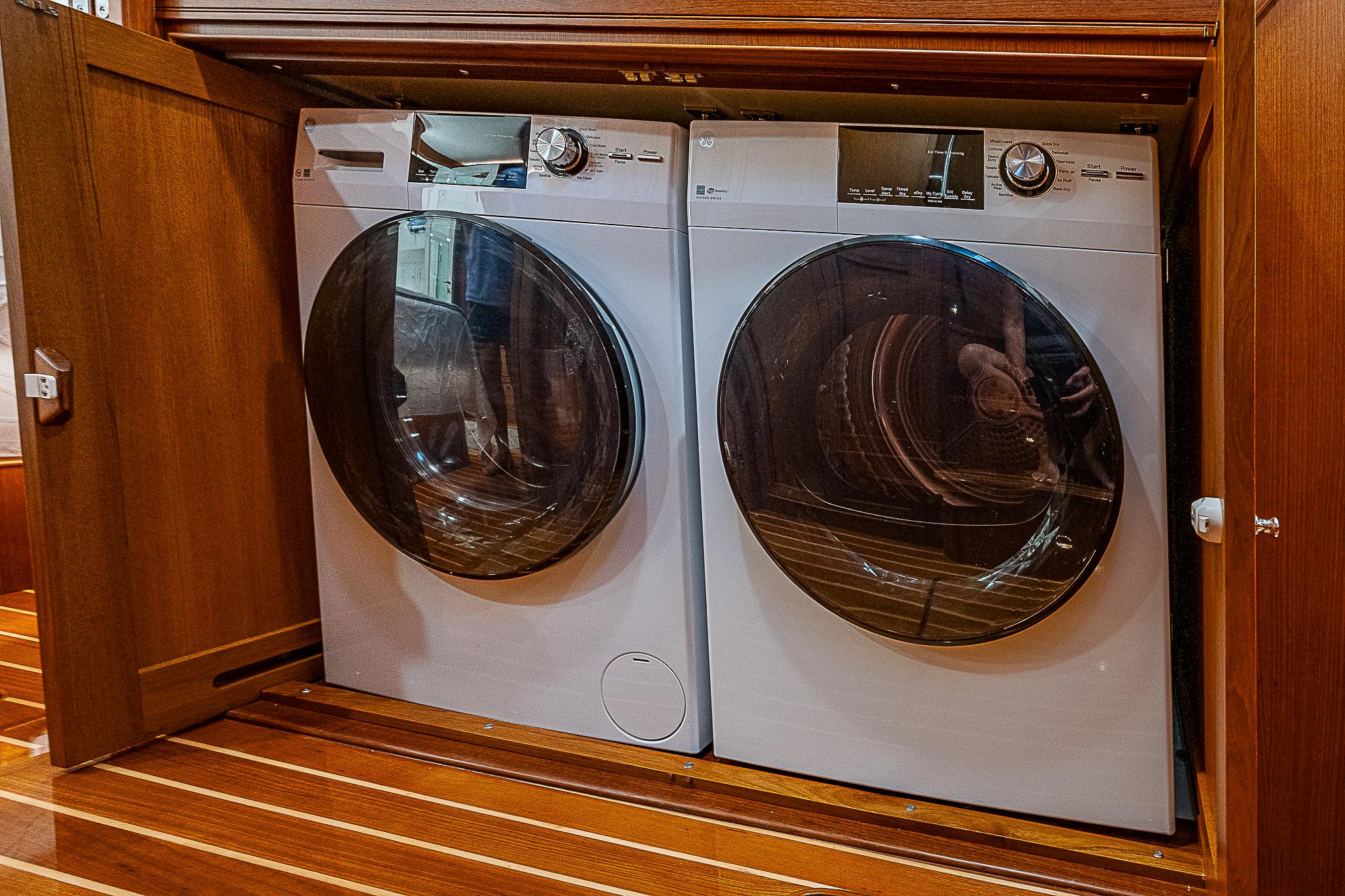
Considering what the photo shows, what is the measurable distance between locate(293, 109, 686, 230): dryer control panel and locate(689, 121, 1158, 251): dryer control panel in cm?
8

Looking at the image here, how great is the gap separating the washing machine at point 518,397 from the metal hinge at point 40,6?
1.28ft

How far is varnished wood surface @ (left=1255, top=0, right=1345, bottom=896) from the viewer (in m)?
1.05

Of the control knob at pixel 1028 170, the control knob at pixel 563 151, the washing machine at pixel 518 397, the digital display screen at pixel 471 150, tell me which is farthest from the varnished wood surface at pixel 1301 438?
the digital display screen at pixel 471 150

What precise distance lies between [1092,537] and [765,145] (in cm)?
72

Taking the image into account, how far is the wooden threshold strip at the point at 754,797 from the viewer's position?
128 cm

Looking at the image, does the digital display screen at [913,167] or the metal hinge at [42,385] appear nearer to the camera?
the digital display screen at [913,167]

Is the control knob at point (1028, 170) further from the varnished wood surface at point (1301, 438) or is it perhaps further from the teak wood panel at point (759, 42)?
the varnished wood surface at point (1301, 438)

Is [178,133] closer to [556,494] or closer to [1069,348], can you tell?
[556,494]

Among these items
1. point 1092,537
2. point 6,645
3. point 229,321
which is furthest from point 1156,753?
point 6,645

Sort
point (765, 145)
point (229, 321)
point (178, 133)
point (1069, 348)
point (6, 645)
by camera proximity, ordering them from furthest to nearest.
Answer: point (6, 645)
point (229, 321)
point (178, 133)
point (765, 145)
point (1069, 348)

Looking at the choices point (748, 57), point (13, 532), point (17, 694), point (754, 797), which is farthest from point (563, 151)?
point (13, 532)

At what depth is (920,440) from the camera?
1324mm

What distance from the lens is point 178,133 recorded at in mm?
1623

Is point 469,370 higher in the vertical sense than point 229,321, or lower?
lower
